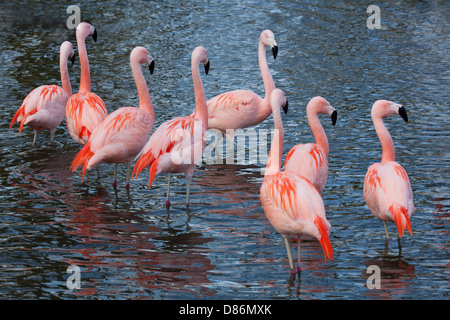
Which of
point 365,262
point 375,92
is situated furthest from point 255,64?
point 365,262

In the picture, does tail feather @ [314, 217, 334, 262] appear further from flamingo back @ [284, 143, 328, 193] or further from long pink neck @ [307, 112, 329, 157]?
long pink neck @ [307, 112, 329, 157]

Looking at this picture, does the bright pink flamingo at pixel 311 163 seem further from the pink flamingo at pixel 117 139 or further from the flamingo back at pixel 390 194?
the pink flamingo at pixel 117 139

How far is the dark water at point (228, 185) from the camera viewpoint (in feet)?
16.6

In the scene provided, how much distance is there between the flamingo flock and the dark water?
0.27m

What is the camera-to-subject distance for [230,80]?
1067cm

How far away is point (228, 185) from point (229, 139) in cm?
125

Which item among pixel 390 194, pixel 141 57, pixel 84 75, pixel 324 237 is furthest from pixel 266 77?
pixel 324 237

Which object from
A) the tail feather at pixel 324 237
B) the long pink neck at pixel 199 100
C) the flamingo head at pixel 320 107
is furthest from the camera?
the long pink neck at pixel 199 100

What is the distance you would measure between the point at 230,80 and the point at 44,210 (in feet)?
16.0

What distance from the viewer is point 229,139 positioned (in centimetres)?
843

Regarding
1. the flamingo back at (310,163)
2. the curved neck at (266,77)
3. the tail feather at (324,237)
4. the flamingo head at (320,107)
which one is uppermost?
the curved neck at (266,77)

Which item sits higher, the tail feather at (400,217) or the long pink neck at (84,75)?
the long pink neck at (84,75)

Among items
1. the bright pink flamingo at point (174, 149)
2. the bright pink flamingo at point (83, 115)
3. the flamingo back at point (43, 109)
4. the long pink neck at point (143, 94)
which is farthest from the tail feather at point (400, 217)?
the flamingo back at point (43, 109)
